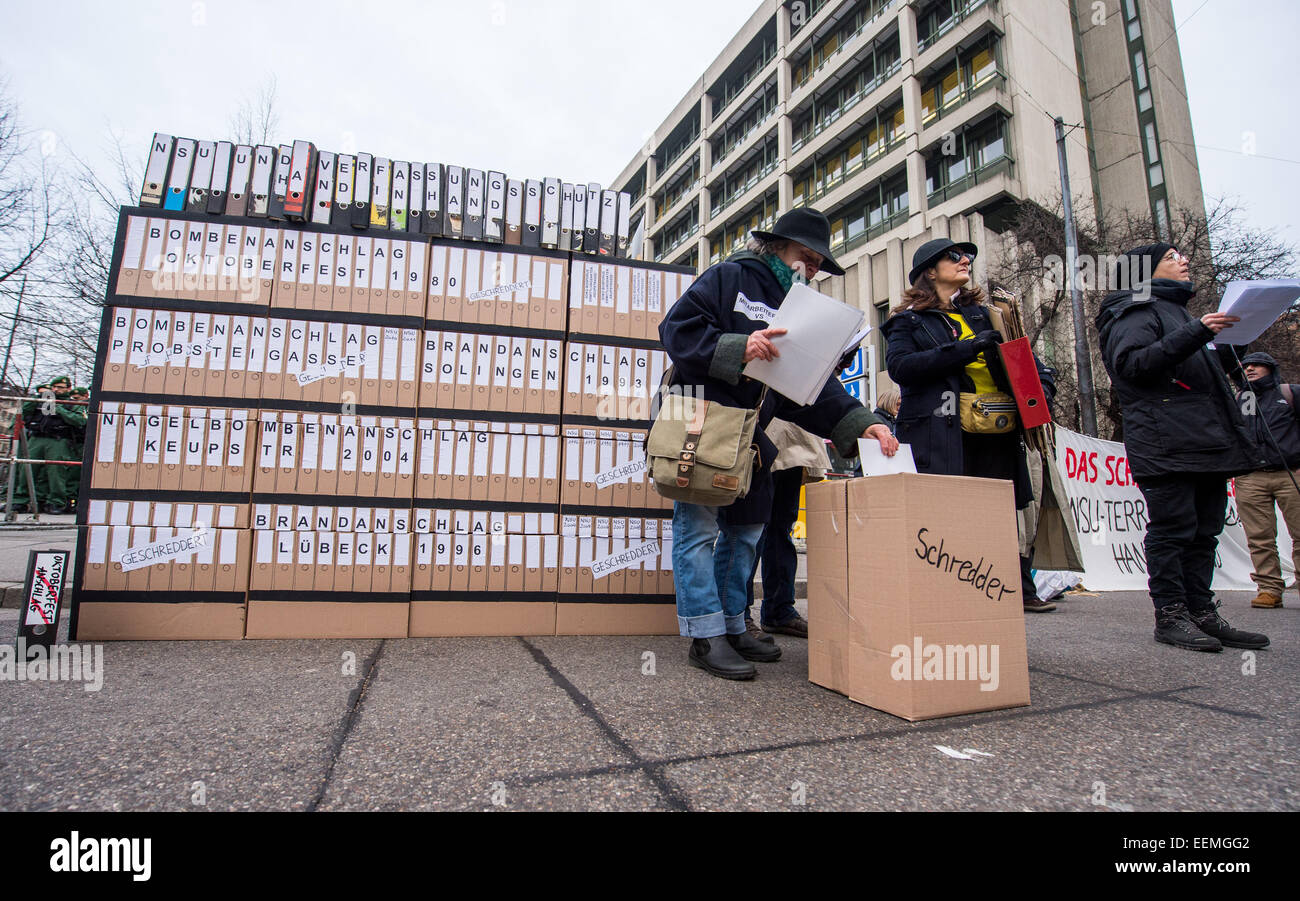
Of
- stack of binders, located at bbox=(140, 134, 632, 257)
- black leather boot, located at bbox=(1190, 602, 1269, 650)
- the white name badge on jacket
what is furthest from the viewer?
stack of binders, located at bbox=(140, 134, 632, 257)

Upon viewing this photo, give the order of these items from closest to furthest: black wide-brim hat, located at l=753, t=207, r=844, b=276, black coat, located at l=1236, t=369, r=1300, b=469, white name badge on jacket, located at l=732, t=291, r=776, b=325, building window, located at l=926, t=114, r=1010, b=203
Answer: white name badge on jacket, located at l=732, t=291, r=776, b=325
black wide-brim hat, located at l=753, t=207, r=844, b=276
black coat, located at l=1236, t=369, r=1300, b=469
building window, located at l=926, t=114, r=1010, b=203

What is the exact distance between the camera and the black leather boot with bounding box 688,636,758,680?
235cm

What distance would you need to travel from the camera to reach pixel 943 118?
22.2 meters

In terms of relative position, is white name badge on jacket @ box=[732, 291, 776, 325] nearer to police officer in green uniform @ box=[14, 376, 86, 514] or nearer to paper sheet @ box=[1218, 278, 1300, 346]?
paper sheet @ box=[1218, 278, 1300, 346]

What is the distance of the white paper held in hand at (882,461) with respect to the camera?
2.10m

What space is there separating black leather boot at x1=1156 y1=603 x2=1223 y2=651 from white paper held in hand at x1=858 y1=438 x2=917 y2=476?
6.41 feet

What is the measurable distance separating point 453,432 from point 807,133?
30599 millimetres

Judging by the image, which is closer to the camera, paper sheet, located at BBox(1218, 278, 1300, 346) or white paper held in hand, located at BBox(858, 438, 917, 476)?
white paper held in hand, located at BBox(858, 438, 917, 476)

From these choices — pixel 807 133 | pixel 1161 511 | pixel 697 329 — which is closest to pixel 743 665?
pixel 697 329

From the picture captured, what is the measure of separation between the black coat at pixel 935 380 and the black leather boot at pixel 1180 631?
0.88 meters

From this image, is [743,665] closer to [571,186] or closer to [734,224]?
[571,186]

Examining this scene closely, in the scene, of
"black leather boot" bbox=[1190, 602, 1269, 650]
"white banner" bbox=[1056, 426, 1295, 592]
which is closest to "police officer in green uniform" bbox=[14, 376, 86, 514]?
"black leather boot" bbox=[1190, 602, 1269, 650]

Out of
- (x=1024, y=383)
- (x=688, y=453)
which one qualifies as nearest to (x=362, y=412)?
(x=688, y=453)

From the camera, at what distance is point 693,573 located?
2.52m
